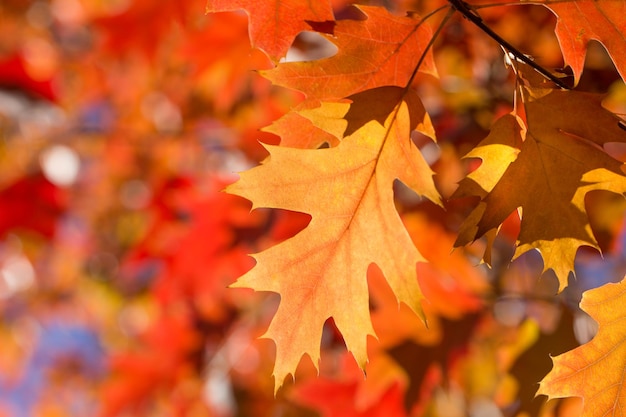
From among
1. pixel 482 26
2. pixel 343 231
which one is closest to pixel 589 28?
pixel 482 26

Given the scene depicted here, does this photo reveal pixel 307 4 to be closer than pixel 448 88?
Yes

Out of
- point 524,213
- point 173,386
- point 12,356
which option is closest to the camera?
point 524,213

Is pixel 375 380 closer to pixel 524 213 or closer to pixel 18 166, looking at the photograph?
pixel 524 213

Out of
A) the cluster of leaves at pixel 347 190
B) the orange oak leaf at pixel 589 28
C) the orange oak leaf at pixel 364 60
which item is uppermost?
the orange oak leaf at pixel 589 28

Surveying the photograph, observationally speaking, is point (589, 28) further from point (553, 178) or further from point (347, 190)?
point (347, 190)

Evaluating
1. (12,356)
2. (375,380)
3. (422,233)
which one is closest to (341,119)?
(375,380)

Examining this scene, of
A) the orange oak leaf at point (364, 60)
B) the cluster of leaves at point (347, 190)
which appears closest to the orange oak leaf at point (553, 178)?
the cluster of leaves at point (347, 190)

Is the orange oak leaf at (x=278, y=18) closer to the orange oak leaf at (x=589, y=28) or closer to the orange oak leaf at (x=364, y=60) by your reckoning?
the orange oak leaf at (x=364, y=60)

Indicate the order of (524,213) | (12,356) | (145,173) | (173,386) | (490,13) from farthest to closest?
(12,356) → (145,173) → (173,386) → (490,13) → (524,213)
